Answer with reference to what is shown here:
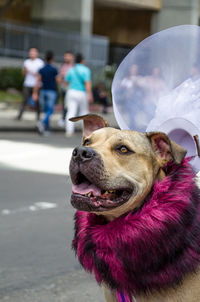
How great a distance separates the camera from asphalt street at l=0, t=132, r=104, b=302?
4504mm

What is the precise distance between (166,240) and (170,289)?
28cm

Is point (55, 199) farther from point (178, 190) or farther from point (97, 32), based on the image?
point (97, 32)

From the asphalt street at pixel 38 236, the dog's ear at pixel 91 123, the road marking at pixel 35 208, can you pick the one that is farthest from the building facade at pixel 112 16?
the dog's ear at pixel 91 123

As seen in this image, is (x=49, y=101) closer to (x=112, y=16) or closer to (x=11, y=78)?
(x=11, y=78)

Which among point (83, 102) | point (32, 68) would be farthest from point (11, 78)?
point (83, 102)

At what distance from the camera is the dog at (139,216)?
3.13 meters

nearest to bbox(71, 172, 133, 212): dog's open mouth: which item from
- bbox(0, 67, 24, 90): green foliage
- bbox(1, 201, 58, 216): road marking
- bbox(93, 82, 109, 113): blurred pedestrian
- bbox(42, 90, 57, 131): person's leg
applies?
bbox(1, 201, 58, 216): road marking

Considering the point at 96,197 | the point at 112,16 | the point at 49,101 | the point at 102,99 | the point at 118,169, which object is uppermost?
the point at 118,169

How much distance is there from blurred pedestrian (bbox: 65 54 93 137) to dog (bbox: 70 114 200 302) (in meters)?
11.1

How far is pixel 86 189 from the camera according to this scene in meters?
3.23

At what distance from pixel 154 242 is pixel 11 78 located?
833 inches

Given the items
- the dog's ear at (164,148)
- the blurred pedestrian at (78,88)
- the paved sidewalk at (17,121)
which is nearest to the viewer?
the dog's ear at (164,148)

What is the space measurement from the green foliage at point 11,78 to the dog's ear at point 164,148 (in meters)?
20.8

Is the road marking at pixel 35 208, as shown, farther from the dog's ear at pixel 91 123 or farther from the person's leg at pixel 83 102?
the person's leg at pixel 83 102
